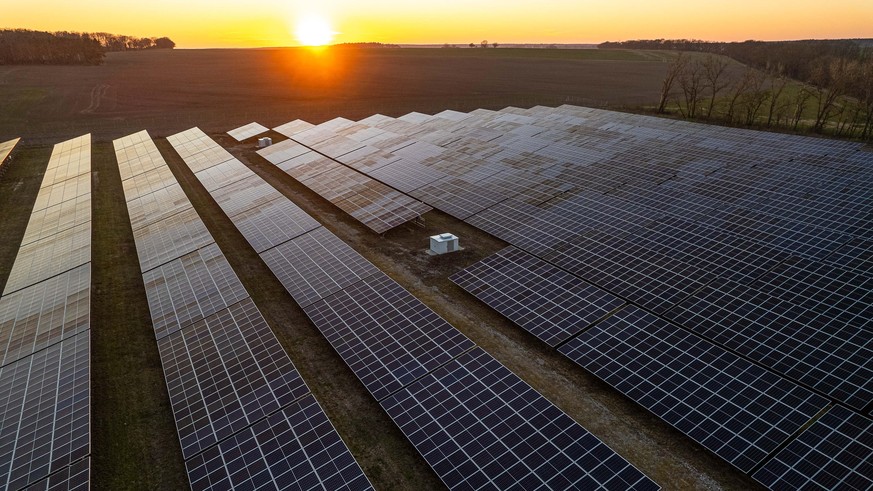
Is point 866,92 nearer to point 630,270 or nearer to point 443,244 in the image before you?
point 630,270

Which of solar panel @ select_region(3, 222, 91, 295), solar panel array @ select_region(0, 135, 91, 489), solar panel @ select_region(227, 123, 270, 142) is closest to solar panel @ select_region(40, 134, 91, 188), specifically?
solar panel array @ select_region(0, 135, 91, 489)

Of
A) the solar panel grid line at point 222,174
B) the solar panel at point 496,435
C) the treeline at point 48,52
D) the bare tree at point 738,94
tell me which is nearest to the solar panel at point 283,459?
the solar panel at point 496,435

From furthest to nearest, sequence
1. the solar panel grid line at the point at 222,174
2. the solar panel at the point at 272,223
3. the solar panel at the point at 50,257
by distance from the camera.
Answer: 1. the solar panel grid line at the point at 222,174
2. the solar panel at the point at 272,223
3. the solar panel at the point at 50,257

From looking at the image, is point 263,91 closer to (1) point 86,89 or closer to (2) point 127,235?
(1) point 86,89

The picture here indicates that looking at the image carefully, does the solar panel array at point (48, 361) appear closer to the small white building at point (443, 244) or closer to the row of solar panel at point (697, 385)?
the row of solar panel at point (697, 385)

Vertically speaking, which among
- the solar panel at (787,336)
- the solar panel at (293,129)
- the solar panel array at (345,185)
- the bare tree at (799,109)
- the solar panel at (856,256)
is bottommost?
the solar panel at (787,336)

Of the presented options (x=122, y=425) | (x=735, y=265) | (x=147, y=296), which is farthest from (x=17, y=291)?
(x=735, y=265)
